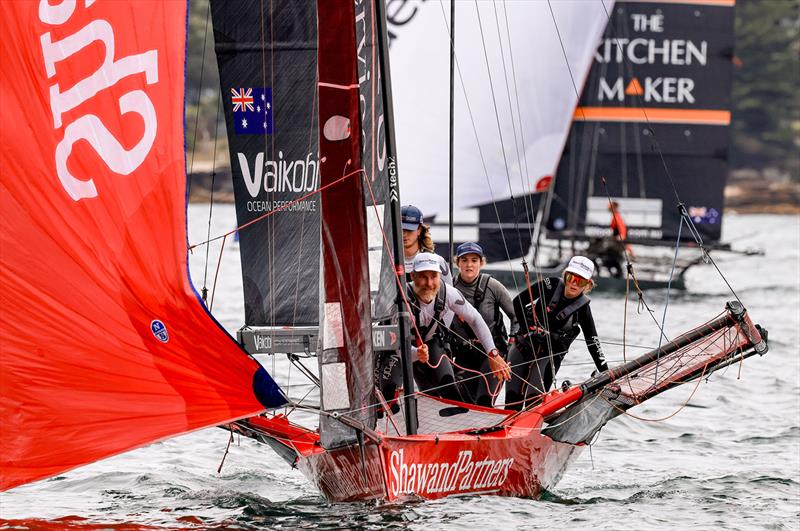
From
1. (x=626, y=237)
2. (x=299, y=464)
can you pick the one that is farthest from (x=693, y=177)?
(x=299, y=464)

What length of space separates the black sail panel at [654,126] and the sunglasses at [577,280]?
45.1 ft

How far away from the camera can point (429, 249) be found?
764 cm

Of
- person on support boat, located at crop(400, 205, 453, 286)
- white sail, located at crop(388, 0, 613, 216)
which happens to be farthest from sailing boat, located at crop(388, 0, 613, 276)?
person on support boat, located at crop(400, 205, 453, 286)

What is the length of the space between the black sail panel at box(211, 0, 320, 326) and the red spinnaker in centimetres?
294

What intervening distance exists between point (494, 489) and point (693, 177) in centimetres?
1579

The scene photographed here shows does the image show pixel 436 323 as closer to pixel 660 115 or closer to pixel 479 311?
pixel 479 311

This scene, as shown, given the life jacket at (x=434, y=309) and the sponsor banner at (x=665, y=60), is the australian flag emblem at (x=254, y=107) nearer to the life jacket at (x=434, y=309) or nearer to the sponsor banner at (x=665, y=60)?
the life jacket at (x=434, y=309)

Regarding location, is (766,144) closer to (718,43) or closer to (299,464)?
(718,43)

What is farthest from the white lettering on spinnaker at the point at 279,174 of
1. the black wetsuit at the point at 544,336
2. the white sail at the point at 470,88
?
the white sail at the point at 470,88

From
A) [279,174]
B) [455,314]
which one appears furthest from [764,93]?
[455,314]

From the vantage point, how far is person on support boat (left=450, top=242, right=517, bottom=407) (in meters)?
7.79

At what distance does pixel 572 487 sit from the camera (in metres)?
8.05

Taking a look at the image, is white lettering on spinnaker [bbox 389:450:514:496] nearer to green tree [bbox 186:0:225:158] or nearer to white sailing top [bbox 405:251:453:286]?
white sailing top [bbox 405:251:453:286]

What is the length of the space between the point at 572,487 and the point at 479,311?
1.18 m
